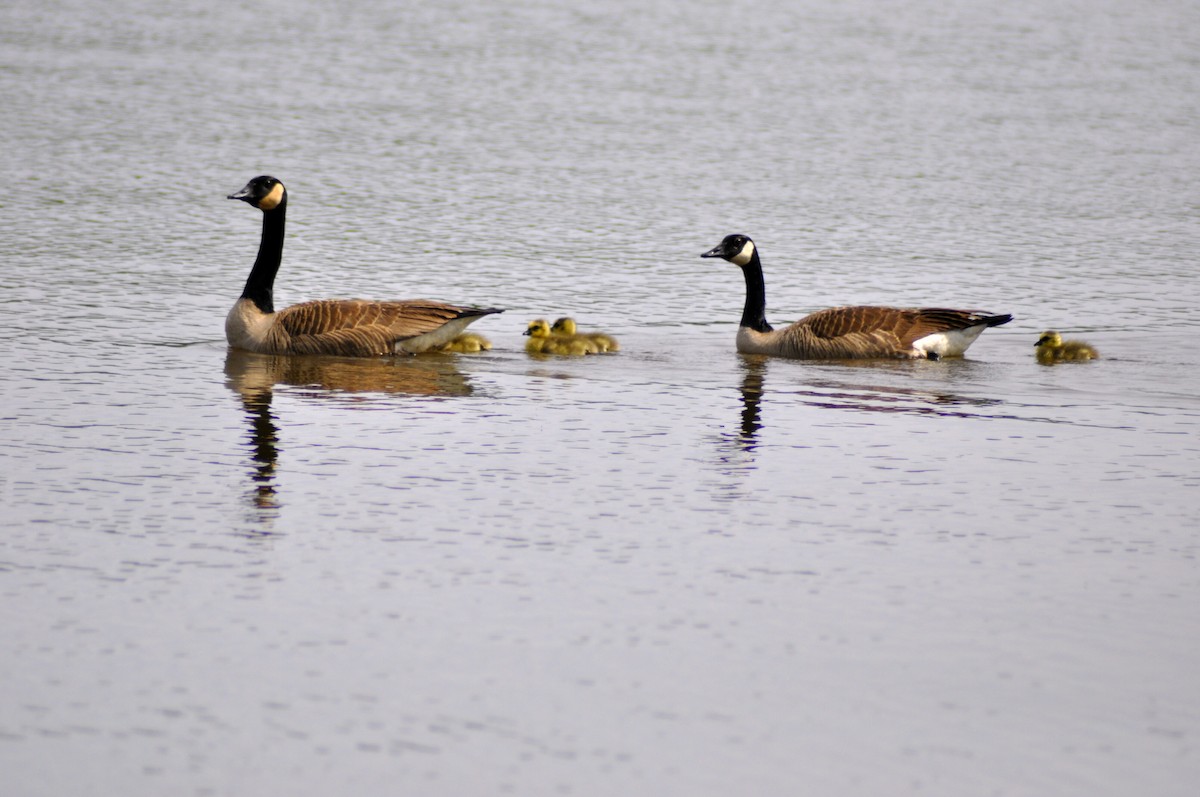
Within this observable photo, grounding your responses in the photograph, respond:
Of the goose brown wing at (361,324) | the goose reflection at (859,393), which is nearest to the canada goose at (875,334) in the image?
the goose reflection at (859,393)

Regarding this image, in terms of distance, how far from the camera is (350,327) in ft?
47.8

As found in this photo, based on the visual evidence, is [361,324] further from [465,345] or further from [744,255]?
[744,255]

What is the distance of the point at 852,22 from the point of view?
1937 inches

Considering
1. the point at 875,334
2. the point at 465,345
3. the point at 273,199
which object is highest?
the point at 273,199

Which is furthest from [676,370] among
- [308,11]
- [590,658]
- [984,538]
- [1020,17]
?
[1020,17]

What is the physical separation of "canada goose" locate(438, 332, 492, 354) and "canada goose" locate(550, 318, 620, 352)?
69 centimetres

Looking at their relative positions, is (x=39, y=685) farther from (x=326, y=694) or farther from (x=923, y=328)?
(x=923, y=328)

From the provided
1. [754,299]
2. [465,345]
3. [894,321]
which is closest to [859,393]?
[894,321]

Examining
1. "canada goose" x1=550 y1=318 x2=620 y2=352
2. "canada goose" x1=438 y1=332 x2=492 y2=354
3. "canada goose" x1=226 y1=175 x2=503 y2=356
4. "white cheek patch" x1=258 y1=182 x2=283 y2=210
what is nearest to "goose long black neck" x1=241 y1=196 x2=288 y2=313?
"white cheek patch" x1=258 y1=182 x2=283 y2=210

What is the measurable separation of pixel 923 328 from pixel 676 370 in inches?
89.1

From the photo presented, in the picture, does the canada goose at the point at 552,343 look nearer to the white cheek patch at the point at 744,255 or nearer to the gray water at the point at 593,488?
the gray water at the point at 593,488

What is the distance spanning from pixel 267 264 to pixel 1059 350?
6811 millimetres

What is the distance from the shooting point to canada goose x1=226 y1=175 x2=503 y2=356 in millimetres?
14586

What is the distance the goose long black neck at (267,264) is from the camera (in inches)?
599
